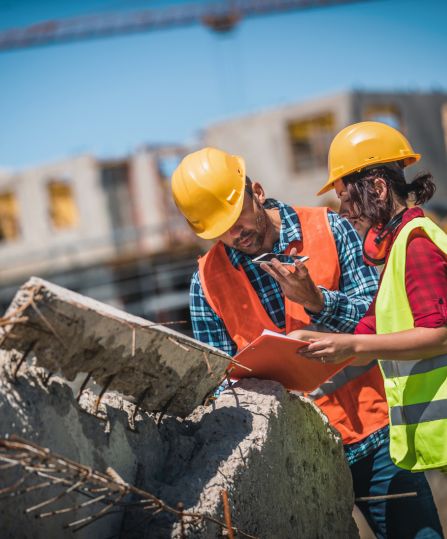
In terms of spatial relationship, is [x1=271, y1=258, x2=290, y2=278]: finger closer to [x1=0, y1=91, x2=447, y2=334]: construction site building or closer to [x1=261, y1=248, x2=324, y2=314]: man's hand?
[x1=261, y1=248, x2=324, y2=314]: man's hand

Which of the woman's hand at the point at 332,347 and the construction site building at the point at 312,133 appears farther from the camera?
the construction site building at the point at 312,133

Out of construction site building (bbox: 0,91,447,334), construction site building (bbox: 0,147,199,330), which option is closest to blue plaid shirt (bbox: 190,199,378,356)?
construction site building (bbox: 0,91,447,334)

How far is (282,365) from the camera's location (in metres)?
2.66

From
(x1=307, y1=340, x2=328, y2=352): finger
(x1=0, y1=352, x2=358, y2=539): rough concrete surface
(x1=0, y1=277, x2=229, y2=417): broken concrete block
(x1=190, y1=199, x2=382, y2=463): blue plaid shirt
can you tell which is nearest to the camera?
(x1=0, y1=277, x2=229, y2=417): broken concrete block

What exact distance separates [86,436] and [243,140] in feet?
82.3

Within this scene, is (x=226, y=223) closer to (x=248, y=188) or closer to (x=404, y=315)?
(x=248, y=188)

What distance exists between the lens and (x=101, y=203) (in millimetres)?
29797

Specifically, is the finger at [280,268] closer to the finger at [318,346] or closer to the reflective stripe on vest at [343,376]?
the finger at [318,346]

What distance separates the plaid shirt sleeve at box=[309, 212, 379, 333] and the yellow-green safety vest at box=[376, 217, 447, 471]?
9.7 inches

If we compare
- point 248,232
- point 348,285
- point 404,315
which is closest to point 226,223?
point 248,232

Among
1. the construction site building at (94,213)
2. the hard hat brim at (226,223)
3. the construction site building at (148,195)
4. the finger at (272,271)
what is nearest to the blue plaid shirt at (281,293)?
the hard hat brim at (226,223)

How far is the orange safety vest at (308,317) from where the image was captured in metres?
2.83

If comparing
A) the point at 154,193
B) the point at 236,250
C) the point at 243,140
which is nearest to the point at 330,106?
the point at 243,140

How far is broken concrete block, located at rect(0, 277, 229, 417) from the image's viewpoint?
195 centimetres
